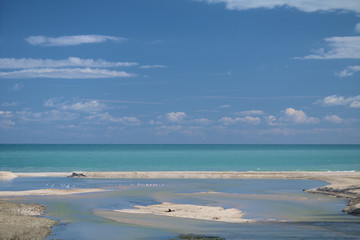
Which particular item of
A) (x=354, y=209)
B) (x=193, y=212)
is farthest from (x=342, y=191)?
(x=193, y=212)

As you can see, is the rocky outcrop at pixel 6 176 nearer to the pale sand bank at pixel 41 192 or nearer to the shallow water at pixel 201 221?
the shallow water at pixel 201 221

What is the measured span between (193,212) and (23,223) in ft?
43.4

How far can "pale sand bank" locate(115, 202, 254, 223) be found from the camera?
3369 cm

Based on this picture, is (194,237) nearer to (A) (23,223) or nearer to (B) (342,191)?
(A) (23,223)

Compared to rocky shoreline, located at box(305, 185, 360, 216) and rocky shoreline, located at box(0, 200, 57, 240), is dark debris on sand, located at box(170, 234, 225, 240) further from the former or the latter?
rocky shoreline, located at box(305, 185, 360, 216)

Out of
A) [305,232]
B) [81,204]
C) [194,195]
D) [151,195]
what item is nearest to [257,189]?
[194,195]

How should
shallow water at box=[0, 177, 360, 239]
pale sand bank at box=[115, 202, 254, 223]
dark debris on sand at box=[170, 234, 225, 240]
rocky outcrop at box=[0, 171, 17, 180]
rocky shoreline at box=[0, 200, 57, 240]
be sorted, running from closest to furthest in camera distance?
dark debris on sand at box=[170, 234, 225, 240], rocky shoreline at box=[0, 200, 57, 240], shallow water at box=[0, 177, 360, 239], pale sand bank at box=[115, 202, 254, 223], rocky outcrop at box=[0, 171, 17, 180]

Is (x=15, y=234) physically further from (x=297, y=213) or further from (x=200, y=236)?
(x=297, y=213)

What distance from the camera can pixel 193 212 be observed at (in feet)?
119

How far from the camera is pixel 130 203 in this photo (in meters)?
42.0

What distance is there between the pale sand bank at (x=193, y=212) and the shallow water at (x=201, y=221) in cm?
128

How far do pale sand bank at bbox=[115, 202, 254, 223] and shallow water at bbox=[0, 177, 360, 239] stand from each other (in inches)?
50.5

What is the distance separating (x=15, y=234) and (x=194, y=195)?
25071 millimetres

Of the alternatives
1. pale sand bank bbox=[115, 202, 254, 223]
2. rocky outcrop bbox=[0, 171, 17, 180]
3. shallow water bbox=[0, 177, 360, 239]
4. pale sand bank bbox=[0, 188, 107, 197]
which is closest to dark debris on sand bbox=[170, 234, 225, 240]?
shallow water bbox=[0, 177, 360, 239]
